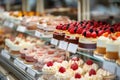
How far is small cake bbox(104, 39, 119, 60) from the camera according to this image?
2.35 m

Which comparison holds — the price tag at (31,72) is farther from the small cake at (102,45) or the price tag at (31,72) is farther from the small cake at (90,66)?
the small cake at (102,45)

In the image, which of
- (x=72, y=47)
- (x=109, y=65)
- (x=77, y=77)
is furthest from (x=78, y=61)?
(x=109, y=65)

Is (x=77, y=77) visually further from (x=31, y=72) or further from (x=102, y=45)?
(x=31, y=72)

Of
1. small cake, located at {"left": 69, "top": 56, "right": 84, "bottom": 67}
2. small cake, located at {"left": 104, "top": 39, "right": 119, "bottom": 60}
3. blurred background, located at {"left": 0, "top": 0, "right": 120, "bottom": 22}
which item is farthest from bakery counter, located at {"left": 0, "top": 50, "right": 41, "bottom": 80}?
blurred background, located at {"left": 0, "top": 0, "right": 120, "bottom": 22}

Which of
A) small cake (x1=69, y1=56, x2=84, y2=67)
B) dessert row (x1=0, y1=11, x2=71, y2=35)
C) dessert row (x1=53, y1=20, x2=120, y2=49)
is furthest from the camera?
dessert row (x1=0, y1=11, x2=71, y2=35)

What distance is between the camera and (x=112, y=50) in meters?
2.36

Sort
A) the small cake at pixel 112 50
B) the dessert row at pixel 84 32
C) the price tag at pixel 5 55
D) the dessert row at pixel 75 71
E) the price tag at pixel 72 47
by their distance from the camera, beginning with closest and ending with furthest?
the small cake at pixel 112 50, the dessert row at pixel 75 71, the dessert row at pixel 84 32, the price tag at pixel 72 47, the price tag at pixel 5 55

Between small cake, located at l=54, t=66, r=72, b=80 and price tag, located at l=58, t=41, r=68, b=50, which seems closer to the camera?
small cake, located at l=54, t=66, r=72, b=80

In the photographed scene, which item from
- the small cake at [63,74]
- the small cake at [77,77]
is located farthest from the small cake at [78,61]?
the small cake at [77,77]

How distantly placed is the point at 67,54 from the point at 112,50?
134cm

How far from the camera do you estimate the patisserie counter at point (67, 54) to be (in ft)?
8.41

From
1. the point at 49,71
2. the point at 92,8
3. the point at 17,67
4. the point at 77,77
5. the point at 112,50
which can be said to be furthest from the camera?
the point at 92,8

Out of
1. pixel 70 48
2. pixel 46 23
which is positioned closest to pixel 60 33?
pixel 70 48

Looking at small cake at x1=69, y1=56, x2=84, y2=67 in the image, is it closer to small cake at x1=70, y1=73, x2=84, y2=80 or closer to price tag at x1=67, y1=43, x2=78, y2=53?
price tag at x1=67, y1=43, x2=78, y2=53
